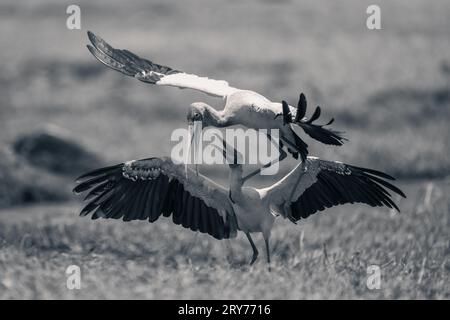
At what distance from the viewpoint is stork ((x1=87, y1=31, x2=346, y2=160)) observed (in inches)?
267

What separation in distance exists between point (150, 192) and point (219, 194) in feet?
1.88

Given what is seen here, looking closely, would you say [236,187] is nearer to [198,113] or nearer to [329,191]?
[198,113]

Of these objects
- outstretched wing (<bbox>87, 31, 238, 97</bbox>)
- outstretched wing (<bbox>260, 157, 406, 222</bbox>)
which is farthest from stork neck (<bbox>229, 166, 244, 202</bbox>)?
outstretched wing (<bbox>87, 31, 238, 97</bbox>)

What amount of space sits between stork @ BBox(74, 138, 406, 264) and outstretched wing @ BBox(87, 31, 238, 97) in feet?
2.26

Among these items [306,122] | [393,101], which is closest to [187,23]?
[393,101]

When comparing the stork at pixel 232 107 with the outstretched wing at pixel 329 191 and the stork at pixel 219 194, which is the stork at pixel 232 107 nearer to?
the stork at pixel 219 194

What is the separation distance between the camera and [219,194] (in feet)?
24.7

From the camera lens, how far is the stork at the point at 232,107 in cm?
677

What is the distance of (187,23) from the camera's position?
75.3 feet

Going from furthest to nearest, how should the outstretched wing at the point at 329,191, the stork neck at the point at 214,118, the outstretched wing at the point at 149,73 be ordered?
the outstretched wing at the point at 149,73
the outstretched wing at the point at 329,191
the stork neck at the point at 214,118

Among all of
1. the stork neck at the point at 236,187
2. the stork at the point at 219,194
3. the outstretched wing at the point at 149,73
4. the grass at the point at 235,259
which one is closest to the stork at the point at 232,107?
the outstretched wing at the point at 149,73

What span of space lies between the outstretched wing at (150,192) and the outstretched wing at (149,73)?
2.89 feet

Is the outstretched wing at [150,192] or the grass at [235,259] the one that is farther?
the outstretched wing at [150,192]

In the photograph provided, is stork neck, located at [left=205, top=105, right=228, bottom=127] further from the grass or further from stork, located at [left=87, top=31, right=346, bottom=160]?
the grass
